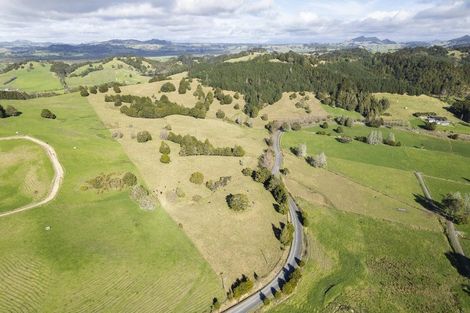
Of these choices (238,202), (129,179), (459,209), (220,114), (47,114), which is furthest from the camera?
(220,114)

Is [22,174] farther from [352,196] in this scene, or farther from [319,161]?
[352,196]

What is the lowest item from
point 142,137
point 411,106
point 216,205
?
point 411,106

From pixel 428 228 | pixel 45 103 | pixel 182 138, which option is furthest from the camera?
pixel 45 103

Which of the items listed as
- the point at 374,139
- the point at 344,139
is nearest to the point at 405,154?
the point at 374,139

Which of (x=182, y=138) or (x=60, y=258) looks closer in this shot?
(x=60, y=258)

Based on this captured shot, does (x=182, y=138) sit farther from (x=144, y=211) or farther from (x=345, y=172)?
(x=345, y=172)

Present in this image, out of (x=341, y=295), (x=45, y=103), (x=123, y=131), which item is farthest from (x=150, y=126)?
(x=341, y=295)

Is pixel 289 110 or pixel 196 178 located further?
pixel 289 110
